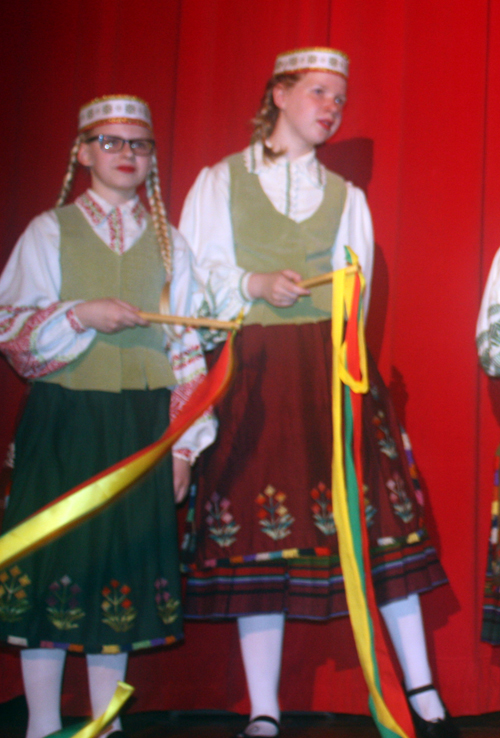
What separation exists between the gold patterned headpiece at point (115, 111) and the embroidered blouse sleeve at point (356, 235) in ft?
1.61

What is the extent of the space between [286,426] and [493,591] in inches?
23.4

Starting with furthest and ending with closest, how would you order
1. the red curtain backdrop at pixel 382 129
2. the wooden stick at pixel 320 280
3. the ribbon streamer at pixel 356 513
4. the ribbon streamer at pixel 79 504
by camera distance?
the red curtain backdrop at pixel 382 129
the wooden stick at pixel 320 280
the ribbon streamer at pixel 356 513
the ribbon streamer at pixel 79 504

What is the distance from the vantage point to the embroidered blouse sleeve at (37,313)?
1680 millimetres

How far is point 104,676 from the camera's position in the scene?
5.36ft

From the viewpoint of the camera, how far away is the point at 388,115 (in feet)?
6.88

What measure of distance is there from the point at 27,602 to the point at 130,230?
793 millimetres

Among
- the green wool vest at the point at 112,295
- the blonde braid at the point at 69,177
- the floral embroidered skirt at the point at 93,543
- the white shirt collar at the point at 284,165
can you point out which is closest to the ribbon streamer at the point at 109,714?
the floral embroidered skirt at the point at 93,543

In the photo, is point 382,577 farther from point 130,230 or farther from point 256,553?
point 130,230

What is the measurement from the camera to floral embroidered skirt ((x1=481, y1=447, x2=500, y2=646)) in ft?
5.96

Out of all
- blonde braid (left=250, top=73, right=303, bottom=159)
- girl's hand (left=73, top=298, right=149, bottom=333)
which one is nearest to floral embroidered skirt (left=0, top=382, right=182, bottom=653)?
girl's hand (left=73, top=298, right=149, bottom=333)

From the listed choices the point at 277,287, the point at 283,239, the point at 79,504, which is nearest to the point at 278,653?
the point at 79,504

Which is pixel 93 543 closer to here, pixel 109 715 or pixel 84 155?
pixel 109 715

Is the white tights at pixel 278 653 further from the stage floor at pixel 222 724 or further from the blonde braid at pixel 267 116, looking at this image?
the blonde braid at pixel 267 116

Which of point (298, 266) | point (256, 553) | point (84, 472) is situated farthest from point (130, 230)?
point (256, 553)
